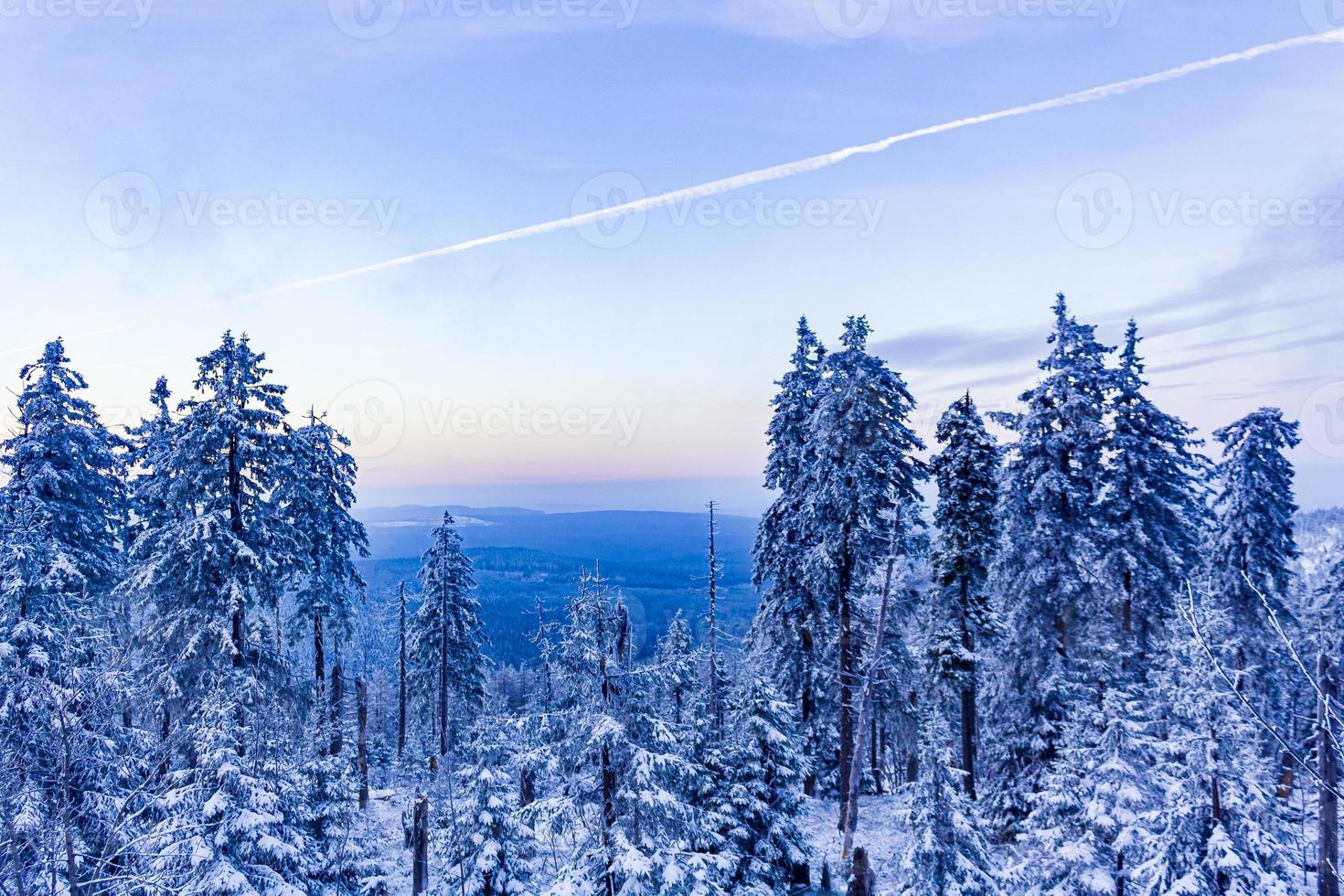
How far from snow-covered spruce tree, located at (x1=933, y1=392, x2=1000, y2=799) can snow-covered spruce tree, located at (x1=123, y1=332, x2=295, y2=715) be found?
842 inches

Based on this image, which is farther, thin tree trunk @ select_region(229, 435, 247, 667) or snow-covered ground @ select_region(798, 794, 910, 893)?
snow-covered ground @ select_region(798, 794, 910, 893)

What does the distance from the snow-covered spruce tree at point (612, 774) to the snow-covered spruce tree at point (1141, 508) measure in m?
14.5

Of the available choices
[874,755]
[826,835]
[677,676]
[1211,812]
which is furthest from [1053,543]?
[874,755]

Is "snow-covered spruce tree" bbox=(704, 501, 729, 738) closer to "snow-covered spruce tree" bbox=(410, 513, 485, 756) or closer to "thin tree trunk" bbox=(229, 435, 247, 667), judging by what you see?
"snow-covered spruce tree" bbox=(410, 513, 485, 756)

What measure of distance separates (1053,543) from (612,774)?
Result: 14.5 metres

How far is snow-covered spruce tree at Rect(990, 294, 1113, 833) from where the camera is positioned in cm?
1969

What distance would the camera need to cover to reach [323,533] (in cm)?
2483

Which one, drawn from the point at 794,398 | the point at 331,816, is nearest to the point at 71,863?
the point at 331,816

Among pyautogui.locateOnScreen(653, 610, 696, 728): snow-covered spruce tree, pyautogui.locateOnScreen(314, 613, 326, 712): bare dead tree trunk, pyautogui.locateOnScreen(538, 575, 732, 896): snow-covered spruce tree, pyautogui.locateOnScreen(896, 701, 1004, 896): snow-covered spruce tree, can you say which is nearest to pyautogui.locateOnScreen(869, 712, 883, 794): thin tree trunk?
pyautogui.locateOnScreen(653, 610, 696, 728): snow-covered spruce tree

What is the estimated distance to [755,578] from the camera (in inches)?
995

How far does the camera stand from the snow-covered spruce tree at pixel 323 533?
941 inches

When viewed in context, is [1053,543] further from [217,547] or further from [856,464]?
[217,547]

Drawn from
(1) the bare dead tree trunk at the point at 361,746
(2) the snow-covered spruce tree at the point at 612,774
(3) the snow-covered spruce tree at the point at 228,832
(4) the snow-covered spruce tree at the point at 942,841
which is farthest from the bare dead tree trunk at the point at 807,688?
(1) the bare dead tree trunk at the point at 361,746

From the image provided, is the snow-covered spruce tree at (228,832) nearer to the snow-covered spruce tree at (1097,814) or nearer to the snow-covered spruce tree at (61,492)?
the snow-covered spruce tree at (61,492)
